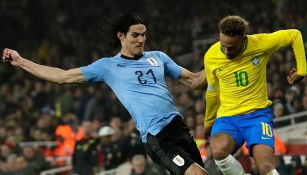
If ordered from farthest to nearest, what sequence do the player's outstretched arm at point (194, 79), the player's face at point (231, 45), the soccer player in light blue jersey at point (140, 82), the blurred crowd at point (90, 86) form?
the blurred crowd at point (90, 86)
the player's outstretched arm at point (194, 79)
the soccer player in light blue jersey at point (140, 82)
the player's face at point (231, 45)

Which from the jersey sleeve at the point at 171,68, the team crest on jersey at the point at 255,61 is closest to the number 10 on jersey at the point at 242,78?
the team crest on jersey at the point at 255,61

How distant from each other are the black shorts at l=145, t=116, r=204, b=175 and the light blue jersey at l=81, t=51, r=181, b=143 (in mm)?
67

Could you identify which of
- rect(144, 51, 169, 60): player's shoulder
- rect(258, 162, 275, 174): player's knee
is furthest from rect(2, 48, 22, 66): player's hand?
rect(258, 162, 275, 174): player's knee

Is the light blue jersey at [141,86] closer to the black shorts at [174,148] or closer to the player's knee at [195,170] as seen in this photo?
the black shorts at [174,148]

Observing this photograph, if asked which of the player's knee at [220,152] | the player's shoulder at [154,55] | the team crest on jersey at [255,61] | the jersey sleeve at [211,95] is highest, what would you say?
the player's shoulder at [154,55]

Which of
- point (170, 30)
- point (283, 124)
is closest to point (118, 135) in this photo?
point (283, 124)

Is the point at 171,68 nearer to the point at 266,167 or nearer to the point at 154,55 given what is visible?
the point at 154,55

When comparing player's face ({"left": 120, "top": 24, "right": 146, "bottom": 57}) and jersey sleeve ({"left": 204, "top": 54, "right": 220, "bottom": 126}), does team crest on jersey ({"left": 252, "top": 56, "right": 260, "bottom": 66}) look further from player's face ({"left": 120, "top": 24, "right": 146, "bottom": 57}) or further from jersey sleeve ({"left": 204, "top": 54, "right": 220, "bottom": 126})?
player's face ({"left": 120, "top": 24, "right": 146, "bottom": 57})

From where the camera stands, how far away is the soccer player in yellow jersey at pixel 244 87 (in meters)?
7.88

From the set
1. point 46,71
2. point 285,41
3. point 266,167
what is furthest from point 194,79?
point 46,71

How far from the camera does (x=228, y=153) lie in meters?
7.93

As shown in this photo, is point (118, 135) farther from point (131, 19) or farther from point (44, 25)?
point (44, 25)

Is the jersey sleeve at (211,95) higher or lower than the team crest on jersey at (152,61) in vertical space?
lower

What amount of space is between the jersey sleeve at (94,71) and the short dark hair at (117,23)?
331 mm
